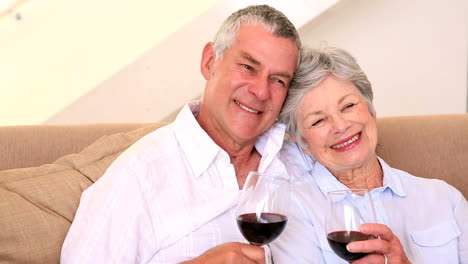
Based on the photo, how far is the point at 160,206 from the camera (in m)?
1.45

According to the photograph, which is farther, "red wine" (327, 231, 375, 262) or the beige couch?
the beige couch

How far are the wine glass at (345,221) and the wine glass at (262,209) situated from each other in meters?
0.12

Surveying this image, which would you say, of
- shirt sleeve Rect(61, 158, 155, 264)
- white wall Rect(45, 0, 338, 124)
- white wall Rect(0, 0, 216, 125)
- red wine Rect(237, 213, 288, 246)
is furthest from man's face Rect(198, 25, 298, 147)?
white wall Rect(0, 0, 216, 125)

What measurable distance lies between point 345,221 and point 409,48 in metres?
2.43

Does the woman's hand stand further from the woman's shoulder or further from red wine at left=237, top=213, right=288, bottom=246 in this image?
the woman's shoulder

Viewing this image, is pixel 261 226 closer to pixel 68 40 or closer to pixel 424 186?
pixel 424 186

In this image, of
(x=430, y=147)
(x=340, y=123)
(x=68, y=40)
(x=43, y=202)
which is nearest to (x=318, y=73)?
(x=340, y=123)

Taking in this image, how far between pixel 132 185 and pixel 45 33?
91.5 inches

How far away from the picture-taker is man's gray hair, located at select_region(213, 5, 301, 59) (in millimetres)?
1665

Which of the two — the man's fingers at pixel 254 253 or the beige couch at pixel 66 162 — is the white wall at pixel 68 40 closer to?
the beige couch at pixel 66 162

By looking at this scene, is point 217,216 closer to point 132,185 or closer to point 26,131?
point 132,185

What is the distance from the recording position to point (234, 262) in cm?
127

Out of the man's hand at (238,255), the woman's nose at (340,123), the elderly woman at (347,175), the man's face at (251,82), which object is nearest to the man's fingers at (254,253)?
the man's hand at (238,255)

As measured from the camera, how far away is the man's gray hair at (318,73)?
5.69 feet
